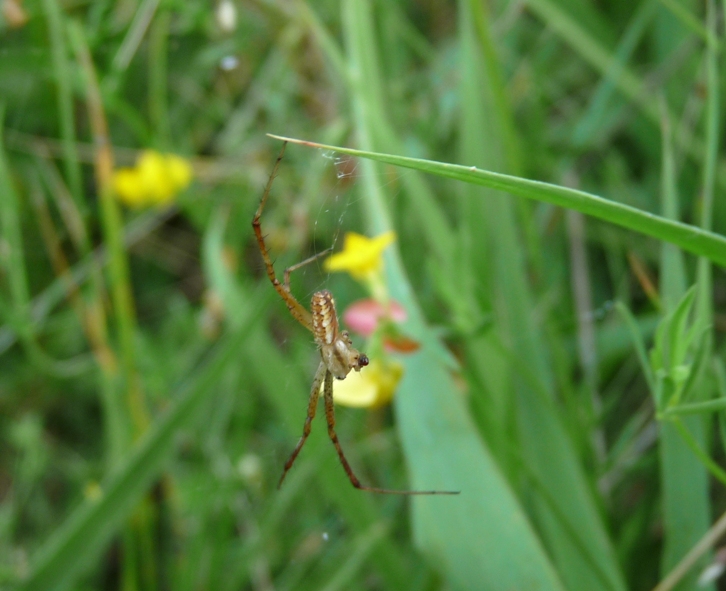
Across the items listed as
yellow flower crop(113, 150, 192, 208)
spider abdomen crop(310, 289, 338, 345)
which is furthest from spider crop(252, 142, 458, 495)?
yellow flower crop(113, 150, 192, 208)

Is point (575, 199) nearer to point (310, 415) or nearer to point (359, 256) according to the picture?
point (359, 256)

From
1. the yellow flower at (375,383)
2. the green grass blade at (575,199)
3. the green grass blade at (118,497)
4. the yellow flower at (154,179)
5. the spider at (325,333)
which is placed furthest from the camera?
the yellow flower at (154,179)

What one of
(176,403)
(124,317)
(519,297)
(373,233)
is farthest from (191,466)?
(519,297)

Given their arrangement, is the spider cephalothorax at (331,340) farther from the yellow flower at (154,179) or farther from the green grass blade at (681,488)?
the yellow flower at (154,179)

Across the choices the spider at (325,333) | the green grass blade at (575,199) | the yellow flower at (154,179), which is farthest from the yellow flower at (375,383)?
the yellow flower at (154,179)

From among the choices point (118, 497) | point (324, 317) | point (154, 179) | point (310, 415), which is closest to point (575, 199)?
point (324, 317)

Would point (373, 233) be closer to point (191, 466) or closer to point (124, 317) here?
point (124, 317)

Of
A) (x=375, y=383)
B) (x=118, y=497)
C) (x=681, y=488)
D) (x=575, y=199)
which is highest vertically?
(x=575, y=199)

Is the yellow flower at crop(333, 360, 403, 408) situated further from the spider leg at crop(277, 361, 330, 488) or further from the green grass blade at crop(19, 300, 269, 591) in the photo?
the green grass blade at crop(19, 300, 269, 591)

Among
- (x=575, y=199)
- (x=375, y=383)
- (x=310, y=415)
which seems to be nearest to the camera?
(x=575, y=199)
